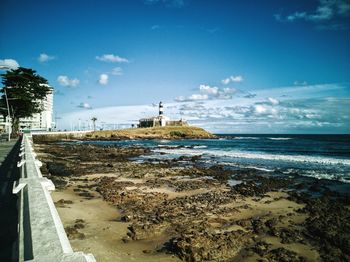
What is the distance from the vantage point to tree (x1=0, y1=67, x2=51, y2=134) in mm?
37812

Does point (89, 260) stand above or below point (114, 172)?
above

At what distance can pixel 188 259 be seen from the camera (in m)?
5.49

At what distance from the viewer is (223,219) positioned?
8125 mm

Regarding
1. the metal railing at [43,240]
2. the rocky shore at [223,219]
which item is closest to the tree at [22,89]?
the rocky shore at [223,219]

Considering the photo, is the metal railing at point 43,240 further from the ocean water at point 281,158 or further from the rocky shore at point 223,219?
the ocean water at point 281,158

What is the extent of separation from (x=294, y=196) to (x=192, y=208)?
5.31 m

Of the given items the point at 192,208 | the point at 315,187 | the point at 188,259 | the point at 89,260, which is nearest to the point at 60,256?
the point at 89,260

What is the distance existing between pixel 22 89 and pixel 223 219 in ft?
133

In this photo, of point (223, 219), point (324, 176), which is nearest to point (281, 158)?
point (324, 176)

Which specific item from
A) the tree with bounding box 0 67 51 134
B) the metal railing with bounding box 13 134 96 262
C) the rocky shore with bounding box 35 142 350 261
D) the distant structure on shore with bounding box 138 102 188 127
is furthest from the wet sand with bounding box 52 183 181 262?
the distant structure on shore with bounding box 138 102 188 127

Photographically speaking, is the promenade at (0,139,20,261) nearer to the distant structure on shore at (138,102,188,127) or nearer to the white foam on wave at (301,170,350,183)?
the white foam on wave at (301,170,350,183)

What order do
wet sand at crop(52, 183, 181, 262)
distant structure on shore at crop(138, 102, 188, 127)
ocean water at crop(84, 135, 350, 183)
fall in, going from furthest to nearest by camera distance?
distant structure on shore at crop(138, 102, 188, 127), ocean water at crop(84, 135, 350, 183), wet sand at crop(52, 183, 181, 262)

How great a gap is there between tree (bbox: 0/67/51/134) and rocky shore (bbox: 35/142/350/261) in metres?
30.7

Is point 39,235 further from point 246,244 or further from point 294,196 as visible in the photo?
point 294,196
